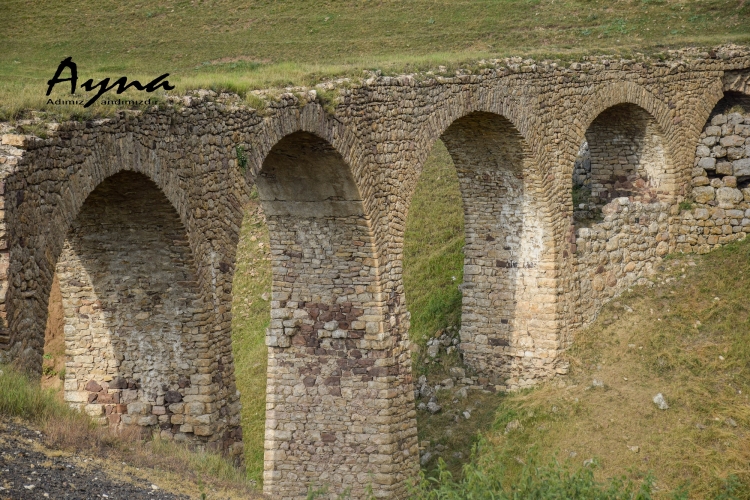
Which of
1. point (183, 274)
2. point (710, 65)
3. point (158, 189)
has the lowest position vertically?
point (183, 274)

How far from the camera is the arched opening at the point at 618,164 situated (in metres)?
22.5

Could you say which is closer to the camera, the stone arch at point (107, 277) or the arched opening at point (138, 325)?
the stone arch at point (107, 277)

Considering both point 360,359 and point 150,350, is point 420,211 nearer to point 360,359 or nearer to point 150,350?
point 360,359

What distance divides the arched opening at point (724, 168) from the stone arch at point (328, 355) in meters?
9.07

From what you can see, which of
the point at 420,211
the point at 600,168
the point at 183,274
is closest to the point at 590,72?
the point at 600,168

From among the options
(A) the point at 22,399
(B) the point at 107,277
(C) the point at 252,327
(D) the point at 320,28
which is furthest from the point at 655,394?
(D) the point at 320,28

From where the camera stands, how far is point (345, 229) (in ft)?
53.3

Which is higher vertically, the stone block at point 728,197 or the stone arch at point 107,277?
the stone block at point 728,197

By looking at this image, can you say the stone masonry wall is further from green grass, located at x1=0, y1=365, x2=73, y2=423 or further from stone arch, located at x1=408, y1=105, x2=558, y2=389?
green grass, located at x1=0, y1=365, x2=73, y2=423

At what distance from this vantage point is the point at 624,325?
20.7 metres

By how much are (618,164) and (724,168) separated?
82.8 inches

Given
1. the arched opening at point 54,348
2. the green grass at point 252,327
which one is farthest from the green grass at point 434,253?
the arched opening at point 54,348

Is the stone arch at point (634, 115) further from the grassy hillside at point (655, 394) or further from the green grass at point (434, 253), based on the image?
the green grass at point (434, 253)

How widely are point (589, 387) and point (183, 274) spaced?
8.84 meters
